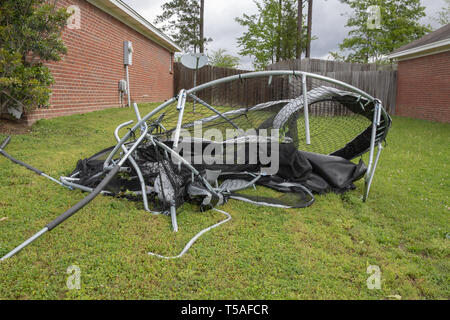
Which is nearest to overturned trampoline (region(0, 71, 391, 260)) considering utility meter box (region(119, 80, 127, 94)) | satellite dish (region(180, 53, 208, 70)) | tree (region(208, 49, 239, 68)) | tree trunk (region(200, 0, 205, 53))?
satellite dish (region(180, 53, 208, 70))

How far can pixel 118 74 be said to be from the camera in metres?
10.5

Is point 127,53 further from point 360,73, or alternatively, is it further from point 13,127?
point 360,73

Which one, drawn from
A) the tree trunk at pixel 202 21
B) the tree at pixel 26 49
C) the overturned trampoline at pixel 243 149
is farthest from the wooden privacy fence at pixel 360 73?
the tree trunk at pixel 202 21

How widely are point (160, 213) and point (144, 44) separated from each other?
1181cm

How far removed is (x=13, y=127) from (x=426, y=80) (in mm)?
14092

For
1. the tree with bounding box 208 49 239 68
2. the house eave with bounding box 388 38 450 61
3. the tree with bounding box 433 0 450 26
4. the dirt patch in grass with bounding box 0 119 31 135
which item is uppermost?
the tree with bounding box 433 0 450 26

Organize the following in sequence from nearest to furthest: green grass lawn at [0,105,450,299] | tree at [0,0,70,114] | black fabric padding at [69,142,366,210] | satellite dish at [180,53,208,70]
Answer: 1. green grass lawn at [0,105,450,299]
2. black fabric padding at [69,142,366,210]
3. tree at [0,0,70,114]
4. satellite dish at [180,53,208,70]

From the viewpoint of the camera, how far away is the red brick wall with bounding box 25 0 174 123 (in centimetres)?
726

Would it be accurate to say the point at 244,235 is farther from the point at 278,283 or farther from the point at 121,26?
the point at 121,26

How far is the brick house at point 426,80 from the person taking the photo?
1117 cm

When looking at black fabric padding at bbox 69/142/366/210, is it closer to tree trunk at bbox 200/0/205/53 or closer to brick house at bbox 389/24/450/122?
brick house at bbox 389/24/450/122

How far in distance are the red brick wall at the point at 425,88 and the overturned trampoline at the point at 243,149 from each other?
30.7ft

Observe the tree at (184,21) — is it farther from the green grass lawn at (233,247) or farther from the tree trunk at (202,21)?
the green grass lawn at (233,247)

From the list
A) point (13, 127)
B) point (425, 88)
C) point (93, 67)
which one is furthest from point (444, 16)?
point (13, 127)
